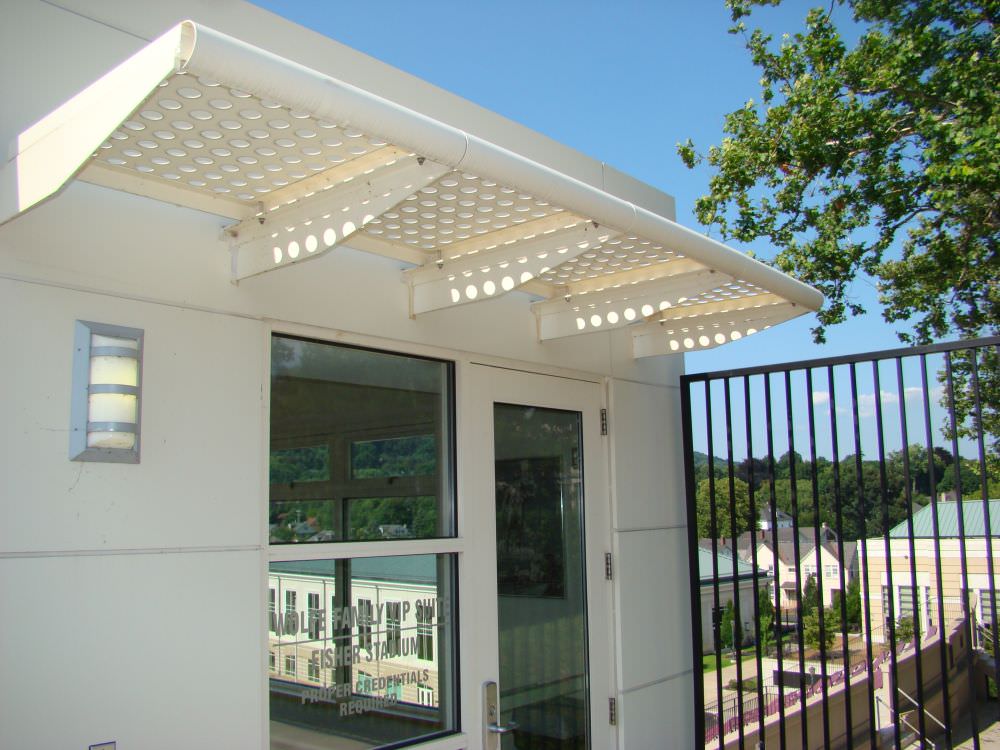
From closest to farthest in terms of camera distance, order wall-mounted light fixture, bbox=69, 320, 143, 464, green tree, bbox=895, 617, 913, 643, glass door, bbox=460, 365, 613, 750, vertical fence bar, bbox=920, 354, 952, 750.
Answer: wall-mounted light fixture, bbox=69, 320, 143, 464
vertical fence bar, bbox=920, 354, 952, 750
glass door, bbox=460, 365, 613, 750
green tree, bbox=895, 617, 913, 643

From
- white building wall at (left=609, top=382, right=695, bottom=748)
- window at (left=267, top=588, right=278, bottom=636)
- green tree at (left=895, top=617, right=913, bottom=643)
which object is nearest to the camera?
window at (left=267, top=588, right=278, bottom=636)

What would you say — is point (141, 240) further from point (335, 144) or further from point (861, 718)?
point (861, 718)

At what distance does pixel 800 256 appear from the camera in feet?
31.1

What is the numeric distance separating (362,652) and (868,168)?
315 inches

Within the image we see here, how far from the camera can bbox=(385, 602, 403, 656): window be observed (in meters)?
3.23

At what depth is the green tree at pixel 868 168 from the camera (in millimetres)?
8477

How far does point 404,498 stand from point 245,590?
2.61ft

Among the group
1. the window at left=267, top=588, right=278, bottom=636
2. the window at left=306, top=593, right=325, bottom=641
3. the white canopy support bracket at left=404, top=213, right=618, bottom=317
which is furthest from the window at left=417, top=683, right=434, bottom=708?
the white canopy support bracket at left=404, top=213, right=618, bottom=317

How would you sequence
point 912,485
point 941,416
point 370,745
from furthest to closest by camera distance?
1. point 941,416
2. point 912,485
3. point 370,745

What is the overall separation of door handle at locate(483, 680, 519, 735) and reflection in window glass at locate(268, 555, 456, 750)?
0.53 ft

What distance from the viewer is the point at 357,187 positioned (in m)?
2.47

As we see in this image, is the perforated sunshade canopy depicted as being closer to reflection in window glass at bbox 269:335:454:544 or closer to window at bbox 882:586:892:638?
reflection in window glass at bbox 269:335:454:544

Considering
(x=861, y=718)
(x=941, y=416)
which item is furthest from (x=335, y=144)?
(x=861, y=718)

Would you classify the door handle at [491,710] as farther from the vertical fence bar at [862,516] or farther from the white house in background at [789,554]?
the vertical fence bar at [862,516]
